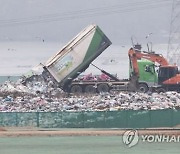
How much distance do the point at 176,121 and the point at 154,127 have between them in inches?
40.9

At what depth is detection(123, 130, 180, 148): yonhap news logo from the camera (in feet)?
82.1

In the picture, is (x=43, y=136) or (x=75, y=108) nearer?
(x=43, y=136)

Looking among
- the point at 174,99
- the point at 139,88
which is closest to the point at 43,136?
the point at 174,99

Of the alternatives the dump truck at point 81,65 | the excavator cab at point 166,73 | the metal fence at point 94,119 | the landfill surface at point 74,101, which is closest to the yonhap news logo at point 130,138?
the metal fence at point 94,119

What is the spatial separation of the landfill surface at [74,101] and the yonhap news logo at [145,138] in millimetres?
7847

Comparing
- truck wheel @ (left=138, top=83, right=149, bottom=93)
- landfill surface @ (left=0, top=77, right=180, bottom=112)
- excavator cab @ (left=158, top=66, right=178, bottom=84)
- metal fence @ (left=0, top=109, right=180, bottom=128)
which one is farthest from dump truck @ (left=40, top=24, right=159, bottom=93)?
metal fence @ (left=0, top=109, right=180, bottom=128)

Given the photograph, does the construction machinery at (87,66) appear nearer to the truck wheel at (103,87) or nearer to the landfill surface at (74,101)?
the truck wheel at (103,87)

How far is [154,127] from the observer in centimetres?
3056

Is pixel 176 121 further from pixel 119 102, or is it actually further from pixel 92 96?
pixel 92 96

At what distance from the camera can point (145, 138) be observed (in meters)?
25.7

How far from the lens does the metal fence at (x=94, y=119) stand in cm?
3097

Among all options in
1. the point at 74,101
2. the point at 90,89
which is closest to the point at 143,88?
the point at 90,89

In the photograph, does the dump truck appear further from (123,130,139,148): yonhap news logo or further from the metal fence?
(123,130,139,148): yonhap news logo

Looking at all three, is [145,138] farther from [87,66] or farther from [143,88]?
[87,66]
